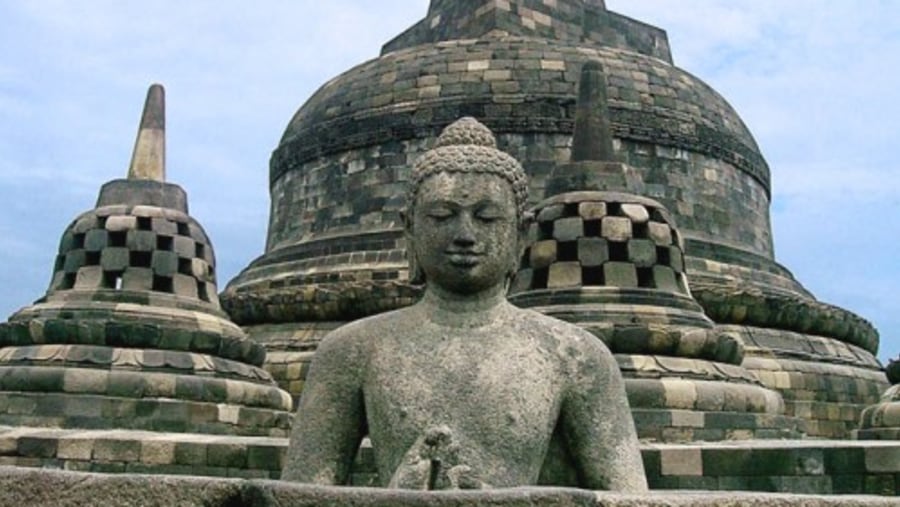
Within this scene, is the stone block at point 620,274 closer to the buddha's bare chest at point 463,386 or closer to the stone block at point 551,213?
the stone block at point 551,213

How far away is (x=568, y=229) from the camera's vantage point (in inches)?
474

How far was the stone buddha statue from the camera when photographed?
3717 millimetres

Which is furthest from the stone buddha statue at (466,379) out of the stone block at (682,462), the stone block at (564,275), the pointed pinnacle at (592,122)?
the pointed pinnacle at (592,122)

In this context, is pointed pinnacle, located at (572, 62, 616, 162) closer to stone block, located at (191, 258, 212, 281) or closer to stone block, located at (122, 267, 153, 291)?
stone block, located at (191, 258, 212, 281)

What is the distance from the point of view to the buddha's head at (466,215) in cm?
403

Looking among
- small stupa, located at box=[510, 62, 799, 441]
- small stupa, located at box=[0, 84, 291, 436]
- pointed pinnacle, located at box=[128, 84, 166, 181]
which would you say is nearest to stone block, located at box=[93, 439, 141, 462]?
small stupa, located at box=[0, 84, 291, 436]

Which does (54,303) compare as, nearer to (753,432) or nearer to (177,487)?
(753,432)

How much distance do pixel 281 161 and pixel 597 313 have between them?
10068mm

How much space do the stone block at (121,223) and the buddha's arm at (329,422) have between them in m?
9.88

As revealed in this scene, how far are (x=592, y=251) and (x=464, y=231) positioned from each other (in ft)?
A: 26.4

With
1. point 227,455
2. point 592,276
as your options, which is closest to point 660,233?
point 592,276

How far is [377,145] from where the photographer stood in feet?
58.9

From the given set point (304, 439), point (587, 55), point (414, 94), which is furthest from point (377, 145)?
point (304, 439)

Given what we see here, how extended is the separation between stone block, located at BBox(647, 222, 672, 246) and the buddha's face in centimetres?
823
